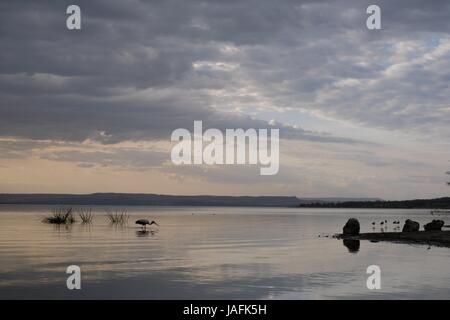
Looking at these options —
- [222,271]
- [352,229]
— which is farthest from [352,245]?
[222,271]

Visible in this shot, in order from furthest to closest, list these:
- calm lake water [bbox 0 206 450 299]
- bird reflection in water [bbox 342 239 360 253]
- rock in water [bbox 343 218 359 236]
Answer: rock in water [bbox 343 218 359 236] < bird reflection in water [bbox 342 239 360 253] < calm lake water [bbox 0 206 450 299]

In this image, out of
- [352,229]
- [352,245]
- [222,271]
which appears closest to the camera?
[222,271]

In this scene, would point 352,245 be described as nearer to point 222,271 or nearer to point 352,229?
A: point 352,229

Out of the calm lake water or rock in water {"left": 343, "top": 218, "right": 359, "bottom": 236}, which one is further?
rock in water {"left": 343, "top": 218, "right": 359, "bottom": 236}

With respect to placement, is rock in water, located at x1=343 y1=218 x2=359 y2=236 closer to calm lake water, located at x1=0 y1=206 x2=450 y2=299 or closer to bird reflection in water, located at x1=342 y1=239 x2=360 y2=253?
bird reflection in water, located at x1=342 y1=239 x2=360 y2=253

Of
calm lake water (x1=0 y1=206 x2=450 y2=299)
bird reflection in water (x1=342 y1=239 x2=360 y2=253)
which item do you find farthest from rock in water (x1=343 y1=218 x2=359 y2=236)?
calm lake water (x1=0 y1=206 x2=450 y2=299)

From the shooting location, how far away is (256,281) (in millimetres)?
26906

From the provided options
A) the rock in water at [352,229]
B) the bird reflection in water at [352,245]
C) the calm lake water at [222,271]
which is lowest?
the bird reflection in water at [352,245]

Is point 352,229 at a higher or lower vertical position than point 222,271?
higher

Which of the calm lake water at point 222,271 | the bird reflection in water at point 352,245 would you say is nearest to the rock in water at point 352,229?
the bird reflection in water at point 352,245

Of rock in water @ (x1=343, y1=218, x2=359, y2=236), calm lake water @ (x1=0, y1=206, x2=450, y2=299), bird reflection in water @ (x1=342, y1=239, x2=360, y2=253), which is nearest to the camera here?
calm lake water @ (x1=0, y1=206, x2=450, y2=299)

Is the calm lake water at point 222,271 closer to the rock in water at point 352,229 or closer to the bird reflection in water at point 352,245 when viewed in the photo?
the bird reflection in water at point 352,245
